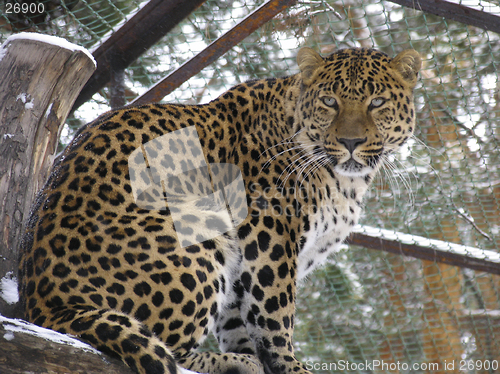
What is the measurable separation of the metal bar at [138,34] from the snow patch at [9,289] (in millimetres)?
2226

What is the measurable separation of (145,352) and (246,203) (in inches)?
66.5

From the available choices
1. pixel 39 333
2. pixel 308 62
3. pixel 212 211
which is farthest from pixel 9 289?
pixel 308 62

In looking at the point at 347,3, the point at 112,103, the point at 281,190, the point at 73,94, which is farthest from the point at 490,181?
the point at 73,94

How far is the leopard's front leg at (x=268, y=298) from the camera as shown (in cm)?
421

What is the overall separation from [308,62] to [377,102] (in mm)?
650

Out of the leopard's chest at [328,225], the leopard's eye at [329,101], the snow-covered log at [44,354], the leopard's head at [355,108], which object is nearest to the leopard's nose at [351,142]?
the leopard's head at [355,108]

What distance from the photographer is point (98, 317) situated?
3068mm

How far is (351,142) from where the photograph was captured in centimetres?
438

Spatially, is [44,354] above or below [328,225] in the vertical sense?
below

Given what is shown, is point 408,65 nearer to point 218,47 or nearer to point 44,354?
point 218,47

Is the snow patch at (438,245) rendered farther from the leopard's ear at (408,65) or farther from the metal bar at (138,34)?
the metal bar at (138,34)

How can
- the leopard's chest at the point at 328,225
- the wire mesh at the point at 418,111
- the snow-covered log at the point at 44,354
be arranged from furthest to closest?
the wire mesh at the point at 418,111
the leopard's chest at the point at 328,225
the snow-covered log at the point at 44,354

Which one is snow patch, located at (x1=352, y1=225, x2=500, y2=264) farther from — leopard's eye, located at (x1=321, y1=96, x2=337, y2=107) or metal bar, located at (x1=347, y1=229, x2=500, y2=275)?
leopard's eye, located at (x1=321, y1=96, x2=337, y2=107)

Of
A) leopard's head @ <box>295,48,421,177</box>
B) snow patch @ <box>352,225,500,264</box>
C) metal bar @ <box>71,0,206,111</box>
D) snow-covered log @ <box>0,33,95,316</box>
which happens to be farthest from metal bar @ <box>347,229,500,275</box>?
snow-covered log @ <box>0,33,95,316</box>
